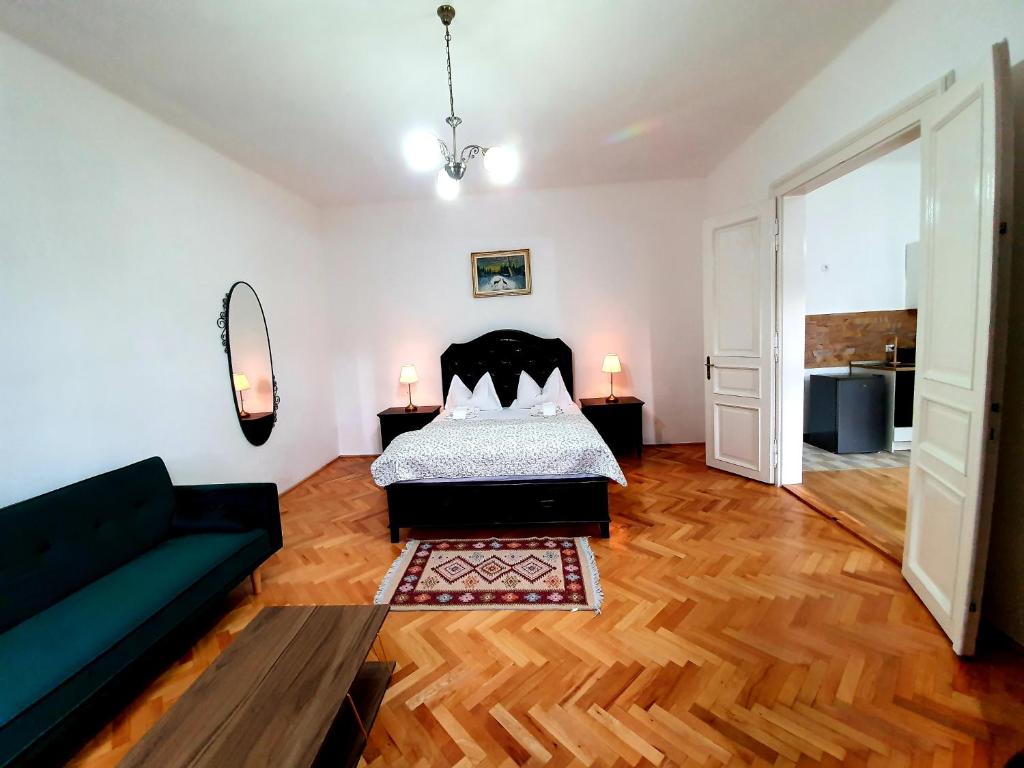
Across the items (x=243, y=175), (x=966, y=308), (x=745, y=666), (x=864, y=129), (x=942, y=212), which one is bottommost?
(x=745, y=666)

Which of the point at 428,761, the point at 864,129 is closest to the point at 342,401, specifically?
the point at 428,761

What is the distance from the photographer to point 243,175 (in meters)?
3.76

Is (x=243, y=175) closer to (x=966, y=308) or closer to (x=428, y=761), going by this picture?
(x=428, y=761)

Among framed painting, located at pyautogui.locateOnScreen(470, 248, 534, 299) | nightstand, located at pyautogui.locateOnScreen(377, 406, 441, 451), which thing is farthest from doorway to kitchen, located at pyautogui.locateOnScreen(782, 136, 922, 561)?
nightstand, located at pyautogui.locateOnScreen(377, 406, 441, 451)

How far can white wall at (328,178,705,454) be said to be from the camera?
4848mm

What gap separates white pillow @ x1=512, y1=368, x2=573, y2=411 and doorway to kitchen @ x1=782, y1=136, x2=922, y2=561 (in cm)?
247

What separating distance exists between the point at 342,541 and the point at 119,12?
3124 millimetres

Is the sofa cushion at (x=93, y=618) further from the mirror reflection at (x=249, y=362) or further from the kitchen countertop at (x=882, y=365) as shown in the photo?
the kitchen countertop at (x=882, y=365)

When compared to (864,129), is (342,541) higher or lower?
lower

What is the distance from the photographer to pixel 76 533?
1.99 meters

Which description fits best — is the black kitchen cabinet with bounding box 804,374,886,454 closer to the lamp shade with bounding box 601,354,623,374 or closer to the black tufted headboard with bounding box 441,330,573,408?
the lamp shade with bounding box 601,354,623,374

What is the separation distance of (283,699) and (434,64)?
3020 mm

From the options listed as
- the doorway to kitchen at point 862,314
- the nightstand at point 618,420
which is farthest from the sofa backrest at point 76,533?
the doorway to kitchen at point 862,314

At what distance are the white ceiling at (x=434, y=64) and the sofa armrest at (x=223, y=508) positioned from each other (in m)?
2.36
